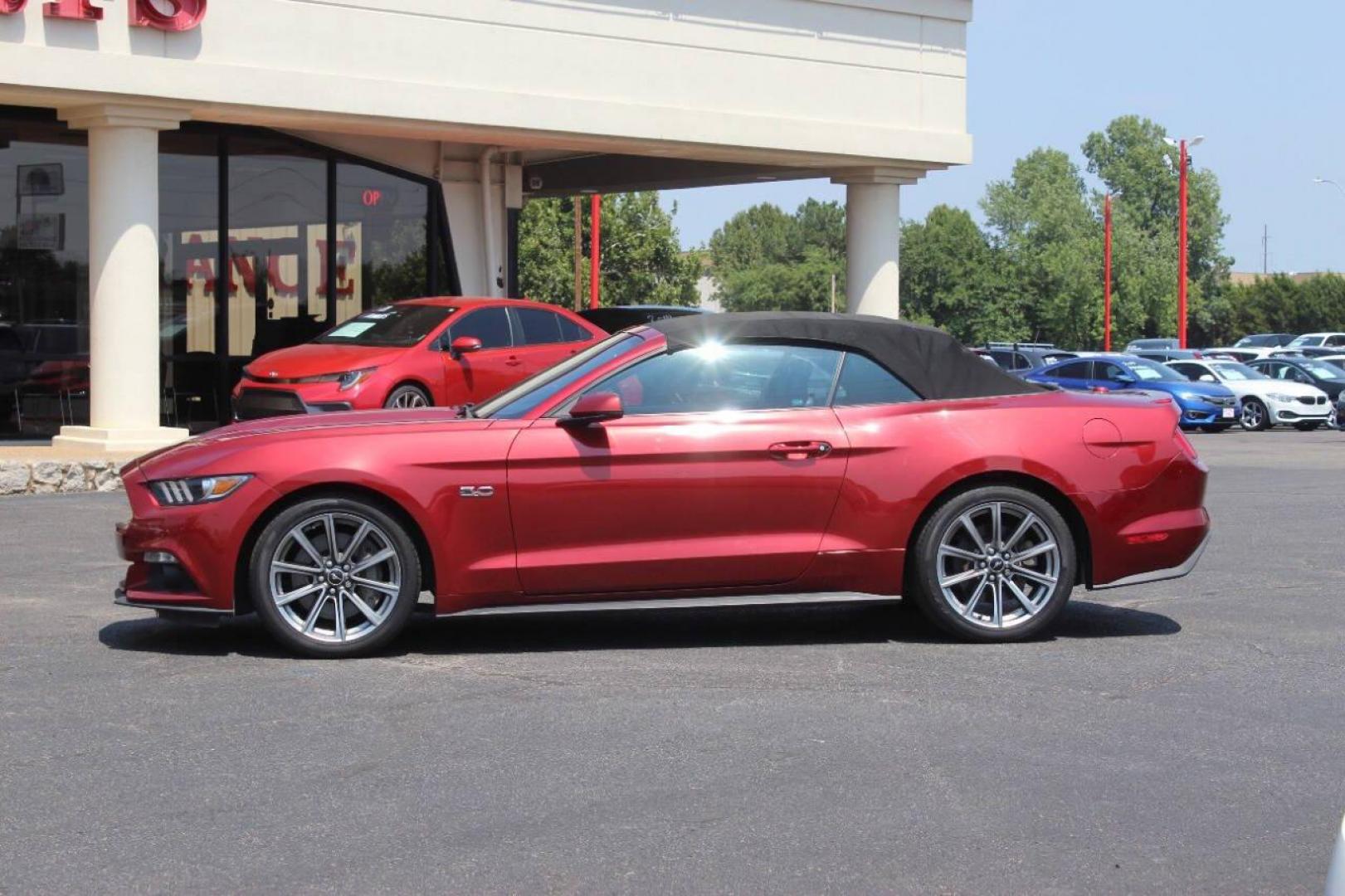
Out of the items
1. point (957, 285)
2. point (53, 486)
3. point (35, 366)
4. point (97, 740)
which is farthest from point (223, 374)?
point (957, 285)

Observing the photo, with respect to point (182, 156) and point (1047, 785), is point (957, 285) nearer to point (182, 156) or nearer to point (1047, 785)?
point (182, 156)

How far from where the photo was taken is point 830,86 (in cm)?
2169

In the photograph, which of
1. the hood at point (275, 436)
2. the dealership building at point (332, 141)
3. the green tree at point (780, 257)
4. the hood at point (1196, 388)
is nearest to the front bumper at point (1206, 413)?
the hood at point (1196, 388)

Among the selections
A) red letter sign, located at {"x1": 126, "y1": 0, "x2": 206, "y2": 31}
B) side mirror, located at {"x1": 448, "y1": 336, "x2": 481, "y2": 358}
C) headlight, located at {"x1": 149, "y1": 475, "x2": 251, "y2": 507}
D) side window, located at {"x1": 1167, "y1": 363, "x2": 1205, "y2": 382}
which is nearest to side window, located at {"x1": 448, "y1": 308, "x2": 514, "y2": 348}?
side mirror, located at {"x1": 448, "y1": 336, "x2": 481, "y2": 358}

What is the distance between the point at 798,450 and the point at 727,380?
463 mm

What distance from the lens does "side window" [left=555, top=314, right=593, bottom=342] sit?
732 inches

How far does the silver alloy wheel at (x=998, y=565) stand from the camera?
788 centimetres

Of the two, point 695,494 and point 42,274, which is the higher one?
point 42,274

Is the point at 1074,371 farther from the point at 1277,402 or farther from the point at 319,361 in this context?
the point at 319,361

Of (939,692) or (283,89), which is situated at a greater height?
(283,89)

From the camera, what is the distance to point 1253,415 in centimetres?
3350

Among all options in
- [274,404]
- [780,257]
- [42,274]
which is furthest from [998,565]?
[780,257]

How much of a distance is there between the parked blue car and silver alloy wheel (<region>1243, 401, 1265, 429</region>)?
2.17ft

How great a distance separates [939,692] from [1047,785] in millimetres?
1358
